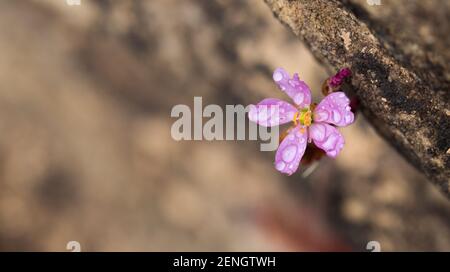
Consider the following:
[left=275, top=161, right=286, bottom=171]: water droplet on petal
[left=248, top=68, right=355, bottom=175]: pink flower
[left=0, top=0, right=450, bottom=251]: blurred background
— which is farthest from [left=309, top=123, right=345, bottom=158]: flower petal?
[left=0, top=0, right=450, bottom=251]: blurred background

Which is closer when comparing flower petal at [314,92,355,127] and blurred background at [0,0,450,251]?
flower petal at [314,92,355,127]

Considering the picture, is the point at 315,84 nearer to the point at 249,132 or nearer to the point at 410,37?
the point at 249,132

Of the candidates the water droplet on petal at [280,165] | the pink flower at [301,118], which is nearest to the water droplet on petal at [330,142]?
the pink flower at [301,118]

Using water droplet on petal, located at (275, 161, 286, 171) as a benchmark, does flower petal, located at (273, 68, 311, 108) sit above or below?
above

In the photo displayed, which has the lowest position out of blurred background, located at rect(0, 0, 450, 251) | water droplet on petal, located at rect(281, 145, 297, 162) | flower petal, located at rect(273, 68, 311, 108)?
water droplet on petal, located at rect(281, 145, 297, 162)

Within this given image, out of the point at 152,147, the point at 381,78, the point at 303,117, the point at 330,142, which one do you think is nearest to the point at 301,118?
the point at 303,117

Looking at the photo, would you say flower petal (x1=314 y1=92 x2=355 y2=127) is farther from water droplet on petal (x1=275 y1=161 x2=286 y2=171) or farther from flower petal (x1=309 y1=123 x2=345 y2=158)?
water droplet on petal (x1=275 y1=161 x2=286 y2=171)

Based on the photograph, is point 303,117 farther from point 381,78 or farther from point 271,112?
point 381,78
